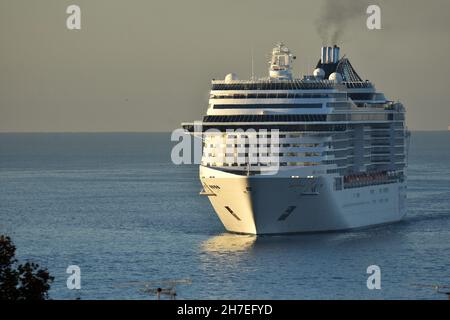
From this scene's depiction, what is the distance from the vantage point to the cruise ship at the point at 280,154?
8112 centimetres

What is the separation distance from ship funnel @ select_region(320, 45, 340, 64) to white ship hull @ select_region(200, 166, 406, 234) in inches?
640

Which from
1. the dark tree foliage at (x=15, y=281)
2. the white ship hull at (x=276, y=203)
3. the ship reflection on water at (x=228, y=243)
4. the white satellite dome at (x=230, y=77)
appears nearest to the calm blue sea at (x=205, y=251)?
the ship reflection on water at (x=228, y=243)

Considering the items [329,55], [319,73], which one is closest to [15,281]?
[319,73]

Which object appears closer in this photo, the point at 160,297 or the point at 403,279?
the point at 160,297

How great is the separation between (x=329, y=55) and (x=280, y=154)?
67.0 ft

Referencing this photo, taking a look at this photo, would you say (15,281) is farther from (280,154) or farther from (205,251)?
(280,154)

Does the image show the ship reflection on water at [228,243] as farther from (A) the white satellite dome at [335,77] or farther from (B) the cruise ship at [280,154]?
(A) the white satellite dome at [335,77]

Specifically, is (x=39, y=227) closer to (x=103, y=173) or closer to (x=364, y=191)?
(x=364, y=191)

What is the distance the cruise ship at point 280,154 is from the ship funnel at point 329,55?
11319 millimetres

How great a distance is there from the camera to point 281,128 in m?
82.3

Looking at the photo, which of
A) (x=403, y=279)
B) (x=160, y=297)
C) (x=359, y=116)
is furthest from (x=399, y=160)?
(x=160, y=297)

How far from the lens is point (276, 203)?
3189 inches

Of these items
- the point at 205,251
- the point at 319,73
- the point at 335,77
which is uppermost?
the point at 319,73
